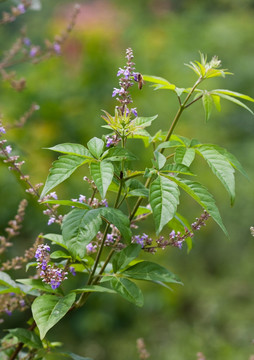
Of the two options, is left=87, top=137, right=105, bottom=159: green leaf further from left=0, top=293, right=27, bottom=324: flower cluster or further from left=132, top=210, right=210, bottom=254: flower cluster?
left=0, top=293, right=27, bottom=324: flower cluster

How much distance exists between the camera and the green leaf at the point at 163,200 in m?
0.98

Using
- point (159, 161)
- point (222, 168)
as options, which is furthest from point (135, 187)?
point (222, 168)

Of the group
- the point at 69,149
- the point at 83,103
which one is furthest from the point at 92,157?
the point at 83,103

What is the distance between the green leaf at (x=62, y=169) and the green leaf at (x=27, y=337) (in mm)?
368

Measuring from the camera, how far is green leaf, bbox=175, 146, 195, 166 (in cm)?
112

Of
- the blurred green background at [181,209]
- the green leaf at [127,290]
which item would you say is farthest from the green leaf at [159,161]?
the blurred green background at [181,209]

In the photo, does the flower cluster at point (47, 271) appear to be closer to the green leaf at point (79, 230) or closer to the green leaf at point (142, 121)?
the green leaf at point (79, 230)

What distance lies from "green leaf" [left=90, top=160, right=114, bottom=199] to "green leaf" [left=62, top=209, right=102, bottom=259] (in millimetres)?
69

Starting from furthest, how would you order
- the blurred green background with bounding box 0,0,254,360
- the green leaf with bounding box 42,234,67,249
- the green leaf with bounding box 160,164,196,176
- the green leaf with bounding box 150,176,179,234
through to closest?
the blurred green background with bounding box 0,0,254,360 → the green leaf with bounding box 42,234,67,249 → the green leaf with bounding box 160,164,196,176 → the green leaf with bounding box 150,176,179,234

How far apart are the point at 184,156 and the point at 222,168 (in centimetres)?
9

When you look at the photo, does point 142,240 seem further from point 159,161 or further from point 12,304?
point 12,304

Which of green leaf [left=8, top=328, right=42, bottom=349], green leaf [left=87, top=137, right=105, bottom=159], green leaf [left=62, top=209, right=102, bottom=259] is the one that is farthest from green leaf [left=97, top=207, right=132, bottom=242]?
green leaf [left=8, top=328, right=42, bottom=349]

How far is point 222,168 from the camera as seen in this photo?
1082 millimetres

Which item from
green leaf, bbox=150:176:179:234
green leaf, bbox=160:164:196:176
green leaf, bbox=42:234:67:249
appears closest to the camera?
green leaf, bbox=150:176:179:234
